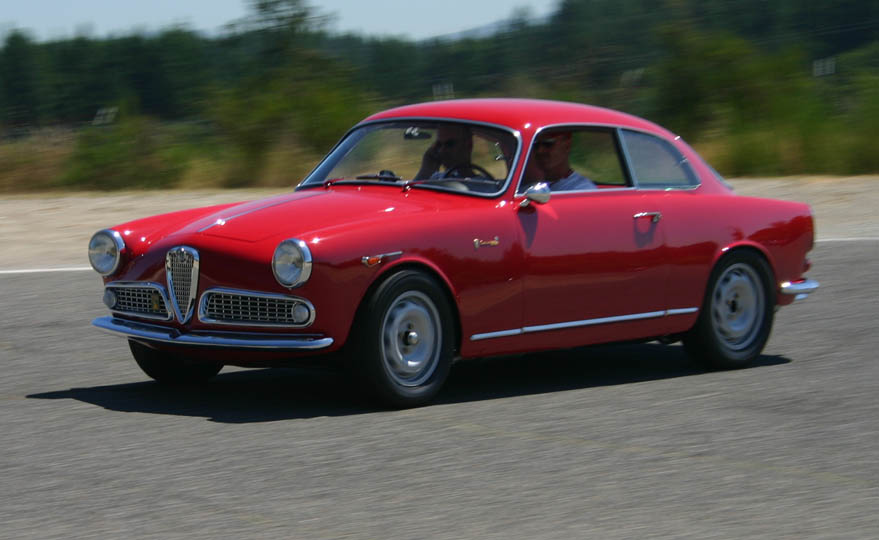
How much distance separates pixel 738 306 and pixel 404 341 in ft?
8.17

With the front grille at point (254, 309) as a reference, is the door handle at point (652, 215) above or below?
above

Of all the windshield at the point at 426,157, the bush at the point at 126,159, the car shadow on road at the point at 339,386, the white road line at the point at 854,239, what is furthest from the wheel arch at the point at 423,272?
the bush at the point at 126,159

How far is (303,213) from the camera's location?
21.0ft

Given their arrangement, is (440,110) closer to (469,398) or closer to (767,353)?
(469,398)

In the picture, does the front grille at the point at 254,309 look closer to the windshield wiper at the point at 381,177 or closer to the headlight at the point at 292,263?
the headlight at the point at 292,263

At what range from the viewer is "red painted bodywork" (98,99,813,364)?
6.05m

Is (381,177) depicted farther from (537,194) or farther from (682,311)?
(682,311)

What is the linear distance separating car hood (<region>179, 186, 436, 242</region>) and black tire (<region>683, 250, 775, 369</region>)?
1.94m

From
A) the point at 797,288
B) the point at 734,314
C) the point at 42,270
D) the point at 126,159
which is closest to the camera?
the point at 734,314

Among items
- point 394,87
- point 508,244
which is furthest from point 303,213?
point 394,87

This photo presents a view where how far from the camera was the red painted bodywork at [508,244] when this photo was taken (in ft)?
19.9

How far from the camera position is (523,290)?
264 inches

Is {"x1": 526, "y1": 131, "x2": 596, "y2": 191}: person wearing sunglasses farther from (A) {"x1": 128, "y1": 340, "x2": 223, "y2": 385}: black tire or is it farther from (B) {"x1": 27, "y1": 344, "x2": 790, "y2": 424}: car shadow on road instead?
(A) {"x1": 128, "y1": 340, "x2": 223, "y2": 385}: black tire

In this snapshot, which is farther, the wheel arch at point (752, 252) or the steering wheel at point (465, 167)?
the wheel arch at point (752, 252)
